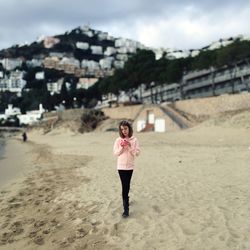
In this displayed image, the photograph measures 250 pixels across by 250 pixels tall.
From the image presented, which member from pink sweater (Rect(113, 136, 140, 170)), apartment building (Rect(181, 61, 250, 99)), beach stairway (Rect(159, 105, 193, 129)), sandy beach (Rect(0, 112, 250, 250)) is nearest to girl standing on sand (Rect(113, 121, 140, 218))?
pink sweater (Rect(113, 136, 140, 170))

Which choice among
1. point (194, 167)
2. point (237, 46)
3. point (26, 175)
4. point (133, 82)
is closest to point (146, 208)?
point (194, 167)

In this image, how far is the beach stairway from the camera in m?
45.2

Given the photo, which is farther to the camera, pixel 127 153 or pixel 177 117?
pixel 177 117

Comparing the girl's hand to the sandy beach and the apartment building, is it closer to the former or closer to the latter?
the sandy beach

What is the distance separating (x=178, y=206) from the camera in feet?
26.2

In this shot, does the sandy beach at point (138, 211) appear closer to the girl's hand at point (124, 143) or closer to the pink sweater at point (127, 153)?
the pink sweater at point (127, 153)

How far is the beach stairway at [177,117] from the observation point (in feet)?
148

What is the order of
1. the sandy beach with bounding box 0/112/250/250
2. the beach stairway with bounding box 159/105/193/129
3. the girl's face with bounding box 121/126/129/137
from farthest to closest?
the beach stairway with bounding box 159/105/193/129
the girl's face with bounding box 121/126/129/137
the sandy beach with bounding box 0/112/250/250

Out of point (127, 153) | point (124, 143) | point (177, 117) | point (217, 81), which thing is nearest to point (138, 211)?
point (127, 153)

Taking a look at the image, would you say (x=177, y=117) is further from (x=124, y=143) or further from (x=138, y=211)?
(x=124, y=143)

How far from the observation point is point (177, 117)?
48188mm

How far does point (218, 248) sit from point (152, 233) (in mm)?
1208

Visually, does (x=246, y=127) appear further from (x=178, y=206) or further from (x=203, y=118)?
(x=178, y=206)

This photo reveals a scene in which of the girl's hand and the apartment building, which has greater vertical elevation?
the apartment building
